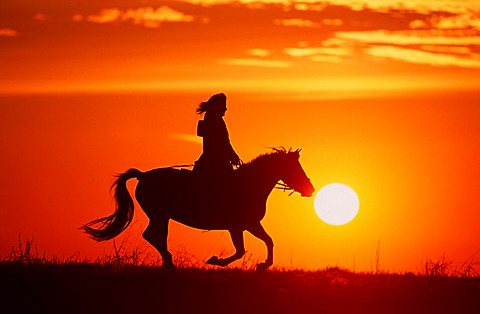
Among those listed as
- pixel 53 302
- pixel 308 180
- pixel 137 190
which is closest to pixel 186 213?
pixel 137 190

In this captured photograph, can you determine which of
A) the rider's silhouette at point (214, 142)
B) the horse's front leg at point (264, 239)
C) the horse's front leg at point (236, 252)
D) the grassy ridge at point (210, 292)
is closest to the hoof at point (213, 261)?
the horse's front leg at point (236, 252)

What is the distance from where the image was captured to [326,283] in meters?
17.1

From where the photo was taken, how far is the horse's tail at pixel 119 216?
19047 mm

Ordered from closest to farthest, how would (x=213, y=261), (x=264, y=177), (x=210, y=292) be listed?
(x=210, y=292), (x=213, y=261), (x=264, y=177)

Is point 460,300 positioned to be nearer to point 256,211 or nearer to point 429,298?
point 429,298

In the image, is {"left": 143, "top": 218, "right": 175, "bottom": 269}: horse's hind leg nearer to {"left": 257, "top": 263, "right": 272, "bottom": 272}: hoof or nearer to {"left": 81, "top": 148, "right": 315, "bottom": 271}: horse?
{"left": 81, "top": 148, "right": 315, "bottom": 271}: horse

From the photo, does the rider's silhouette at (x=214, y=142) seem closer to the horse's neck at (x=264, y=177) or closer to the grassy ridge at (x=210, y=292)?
the horse's neck at (x=264, y=177)

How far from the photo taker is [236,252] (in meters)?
18.6

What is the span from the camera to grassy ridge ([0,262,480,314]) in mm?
15727

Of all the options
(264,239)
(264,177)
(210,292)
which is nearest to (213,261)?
(264,239)

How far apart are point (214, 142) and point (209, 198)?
2.99 ft

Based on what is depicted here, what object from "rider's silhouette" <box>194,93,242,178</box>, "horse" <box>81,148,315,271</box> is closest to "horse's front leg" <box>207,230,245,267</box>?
"horse" <box>81,148,315,271</box>

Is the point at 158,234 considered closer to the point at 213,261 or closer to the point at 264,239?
the point at 213,261

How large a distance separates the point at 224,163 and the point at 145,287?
118 inches
